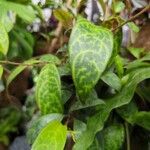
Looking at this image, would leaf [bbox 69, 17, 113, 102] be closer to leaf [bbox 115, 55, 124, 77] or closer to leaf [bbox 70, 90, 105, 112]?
leaf [bbox 70, 90, 105, 112]

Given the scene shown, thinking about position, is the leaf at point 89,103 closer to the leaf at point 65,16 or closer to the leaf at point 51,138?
the leaf at point 51,138

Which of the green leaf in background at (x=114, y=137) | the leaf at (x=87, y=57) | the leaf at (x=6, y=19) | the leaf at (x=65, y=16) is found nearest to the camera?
the leaf at (x=87, y=57)

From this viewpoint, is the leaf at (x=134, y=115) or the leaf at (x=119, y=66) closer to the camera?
the leaf at (x=134, y=115)

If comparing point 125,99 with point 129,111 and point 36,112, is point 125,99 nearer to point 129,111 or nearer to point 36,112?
point 129,111

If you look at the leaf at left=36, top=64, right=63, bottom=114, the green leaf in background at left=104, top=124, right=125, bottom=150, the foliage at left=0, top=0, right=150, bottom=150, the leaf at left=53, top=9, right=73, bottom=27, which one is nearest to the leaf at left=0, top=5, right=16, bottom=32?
the foliage at left=0, top=0, right=150, bottom=150

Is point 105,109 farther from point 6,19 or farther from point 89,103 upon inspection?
point 6,19

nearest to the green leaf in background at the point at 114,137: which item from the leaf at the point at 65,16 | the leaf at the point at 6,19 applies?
the leaf at the point at 65,16

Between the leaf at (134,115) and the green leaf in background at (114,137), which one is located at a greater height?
the leaf at (134,115)
